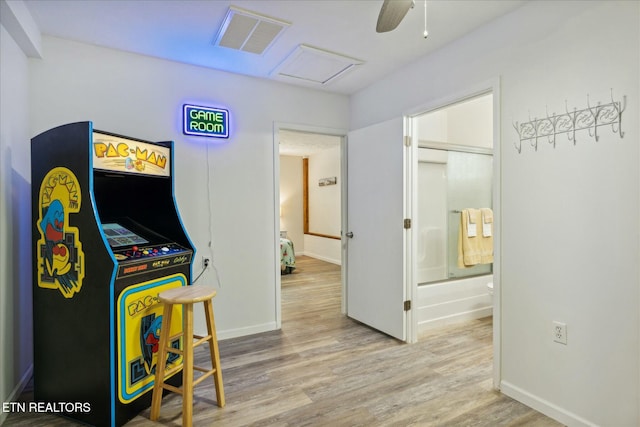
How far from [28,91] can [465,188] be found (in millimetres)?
4166

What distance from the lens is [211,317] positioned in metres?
2.10

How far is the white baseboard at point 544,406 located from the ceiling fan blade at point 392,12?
2355 mm

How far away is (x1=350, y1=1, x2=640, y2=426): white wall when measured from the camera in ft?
5.45

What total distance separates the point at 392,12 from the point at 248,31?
1241mm

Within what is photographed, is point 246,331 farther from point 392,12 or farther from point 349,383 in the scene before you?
point 392,12

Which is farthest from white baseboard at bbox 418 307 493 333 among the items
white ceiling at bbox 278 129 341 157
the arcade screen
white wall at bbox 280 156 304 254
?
white wall at bbox 280 156 304 254

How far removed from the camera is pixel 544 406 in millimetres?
2012

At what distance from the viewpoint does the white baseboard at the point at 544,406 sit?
186 cm

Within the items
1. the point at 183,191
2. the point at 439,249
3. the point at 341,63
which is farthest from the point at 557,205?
the point at 183,191

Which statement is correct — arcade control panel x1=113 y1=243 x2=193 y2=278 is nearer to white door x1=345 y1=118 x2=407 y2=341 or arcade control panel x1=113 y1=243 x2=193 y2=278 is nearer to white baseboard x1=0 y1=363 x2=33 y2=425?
white baseboard x1=0 y1=363 x2=33 y2=425

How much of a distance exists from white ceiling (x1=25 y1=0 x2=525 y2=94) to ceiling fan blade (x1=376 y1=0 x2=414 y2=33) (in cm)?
52

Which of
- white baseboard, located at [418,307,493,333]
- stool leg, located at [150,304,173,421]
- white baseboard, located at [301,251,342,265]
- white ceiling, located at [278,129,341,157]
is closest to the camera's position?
stool leg, located at [150,304,173,421]

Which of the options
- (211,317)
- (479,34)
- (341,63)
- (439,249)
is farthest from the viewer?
(439,249)

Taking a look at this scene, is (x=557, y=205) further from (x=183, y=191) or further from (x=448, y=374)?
(x=183, y=191)
